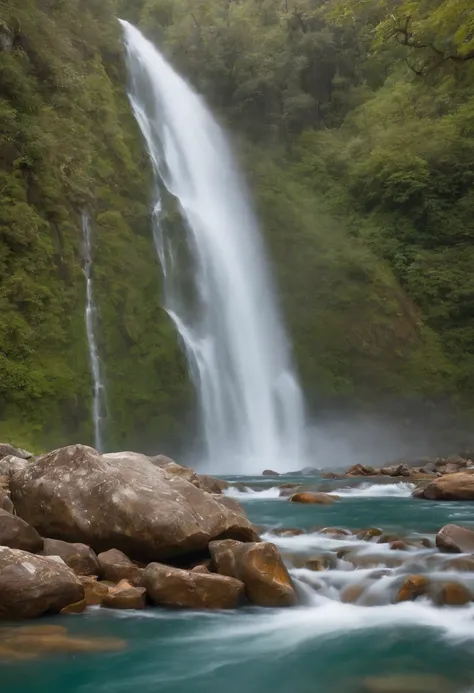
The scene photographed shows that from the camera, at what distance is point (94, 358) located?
1731cm

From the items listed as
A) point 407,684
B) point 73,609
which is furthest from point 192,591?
point 407,684

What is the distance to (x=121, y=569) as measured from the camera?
20.2ft

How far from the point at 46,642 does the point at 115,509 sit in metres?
1.75

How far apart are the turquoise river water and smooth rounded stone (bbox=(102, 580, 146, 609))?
9 cm

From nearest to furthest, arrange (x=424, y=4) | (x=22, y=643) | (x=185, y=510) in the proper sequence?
(x=22, y=643) < (x=185, y=510) < (x=424, y=4)

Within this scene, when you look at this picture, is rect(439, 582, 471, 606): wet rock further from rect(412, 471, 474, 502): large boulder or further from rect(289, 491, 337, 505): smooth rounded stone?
rect(412, 471, 474, 502): large boulder

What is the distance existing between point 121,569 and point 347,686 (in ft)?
8.10

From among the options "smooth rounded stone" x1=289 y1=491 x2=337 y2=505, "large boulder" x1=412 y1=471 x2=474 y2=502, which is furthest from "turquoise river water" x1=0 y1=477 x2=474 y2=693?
"large boulder" x1=412 y1=471 x2=474 y2=502

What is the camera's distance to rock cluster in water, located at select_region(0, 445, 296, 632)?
5465 millimetres

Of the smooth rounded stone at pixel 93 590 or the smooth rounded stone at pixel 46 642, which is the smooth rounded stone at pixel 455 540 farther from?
the smooth rounded stone at pixel 46 642

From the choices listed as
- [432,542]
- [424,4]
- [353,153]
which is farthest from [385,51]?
[432,542]

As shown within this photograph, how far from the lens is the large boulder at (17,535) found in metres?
5.87

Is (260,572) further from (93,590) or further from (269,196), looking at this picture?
(269,196)

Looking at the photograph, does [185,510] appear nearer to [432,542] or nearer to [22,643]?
[22,643]
